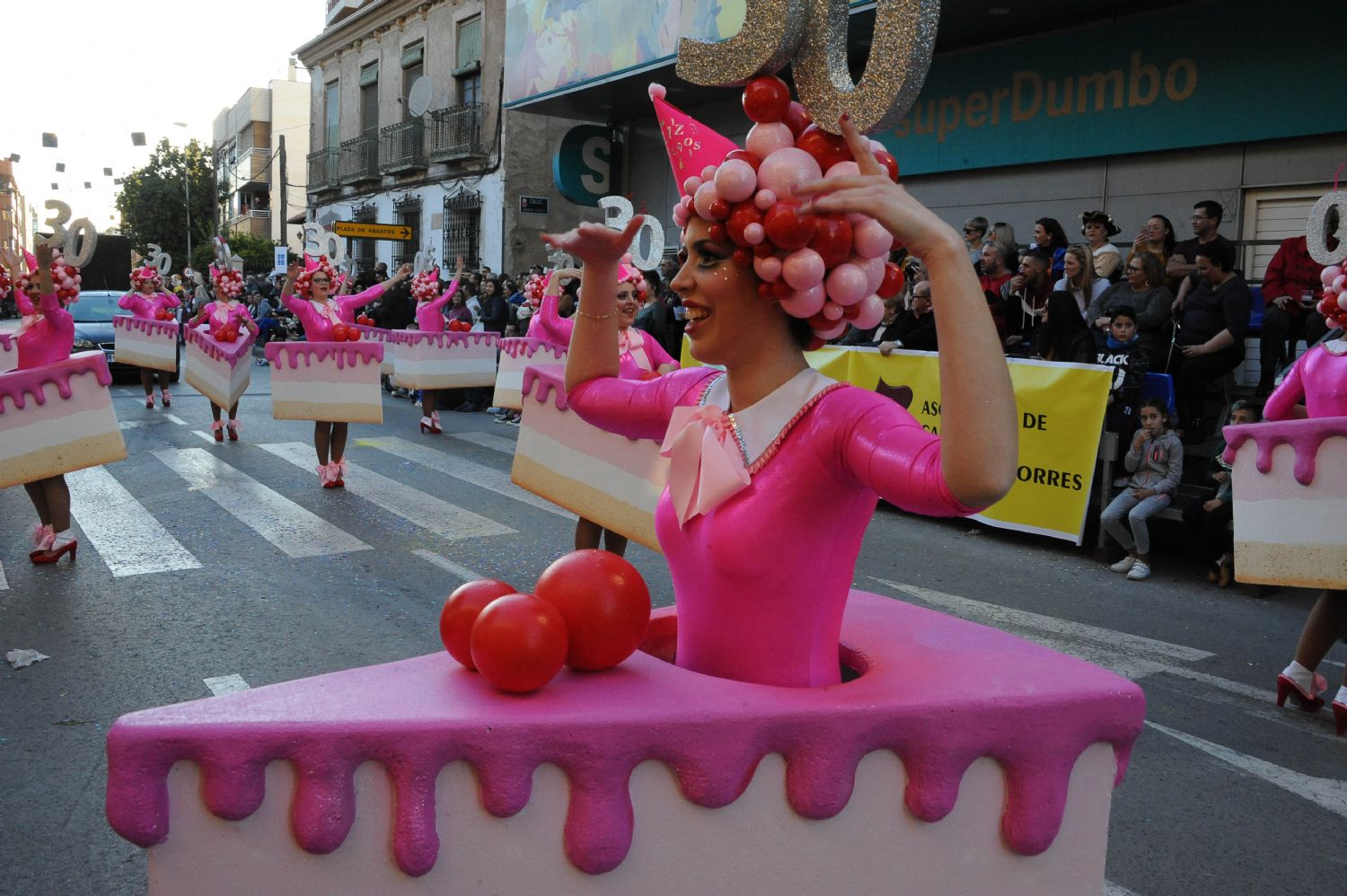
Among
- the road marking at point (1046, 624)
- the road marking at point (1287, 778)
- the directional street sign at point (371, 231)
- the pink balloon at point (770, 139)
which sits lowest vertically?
the road marking at point (1287, 778)

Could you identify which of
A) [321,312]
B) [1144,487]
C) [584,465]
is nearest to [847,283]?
[584,465]

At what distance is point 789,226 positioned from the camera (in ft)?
6.25

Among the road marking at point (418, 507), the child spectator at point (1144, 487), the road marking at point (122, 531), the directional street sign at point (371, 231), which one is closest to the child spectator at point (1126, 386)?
the child spectator at point (1144, 487)

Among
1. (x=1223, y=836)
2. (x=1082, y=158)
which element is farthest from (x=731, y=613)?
(x=1082, y=158)

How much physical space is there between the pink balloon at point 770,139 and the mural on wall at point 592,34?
1259cm

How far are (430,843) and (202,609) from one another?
15.5 ft

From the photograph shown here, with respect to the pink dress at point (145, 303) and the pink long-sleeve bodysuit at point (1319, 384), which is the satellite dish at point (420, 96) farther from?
the pink long-sleeve bodysuit at point (1319, 384)

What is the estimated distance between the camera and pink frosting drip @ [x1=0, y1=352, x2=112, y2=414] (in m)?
6.34

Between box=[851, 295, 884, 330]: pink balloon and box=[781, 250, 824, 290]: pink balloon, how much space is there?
0.14 meters

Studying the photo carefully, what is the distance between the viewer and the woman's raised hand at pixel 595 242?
231 centimetres

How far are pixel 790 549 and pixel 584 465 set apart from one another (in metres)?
3.95

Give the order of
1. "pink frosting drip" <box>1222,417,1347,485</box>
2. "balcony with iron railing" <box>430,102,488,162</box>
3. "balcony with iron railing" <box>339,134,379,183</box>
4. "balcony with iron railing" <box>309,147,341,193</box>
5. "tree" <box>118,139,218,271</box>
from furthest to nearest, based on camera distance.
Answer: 1. "tree" <box>118,139,218,271</box>
2. "balcony with iron railing" <box>309,147,341,193</box>
3. "balcony with iron railing" <box>339,134,379,183</box>
4. "balcony with iron railing" <box>430,102,488,162</box>
5. "pink frosting drip" <box>1222,417,1347,485</box>

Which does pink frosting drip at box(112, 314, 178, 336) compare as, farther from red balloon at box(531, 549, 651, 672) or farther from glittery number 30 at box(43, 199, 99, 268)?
red balloon at box(531, 549, 651, 672)

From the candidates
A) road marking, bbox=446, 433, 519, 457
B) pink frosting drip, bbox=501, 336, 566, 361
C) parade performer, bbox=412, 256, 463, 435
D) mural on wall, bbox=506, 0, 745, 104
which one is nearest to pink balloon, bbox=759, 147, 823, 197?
pink frosting drip, bbox=501, 336, 566, 361
